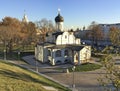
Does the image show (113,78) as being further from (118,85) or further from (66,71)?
(66,71)

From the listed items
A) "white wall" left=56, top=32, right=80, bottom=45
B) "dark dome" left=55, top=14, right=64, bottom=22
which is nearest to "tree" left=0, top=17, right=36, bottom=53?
"dark dome" left=55, top=14, right=64, bottom=22

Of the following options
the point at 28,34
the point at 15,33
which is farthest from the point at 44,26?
the point at 15,33

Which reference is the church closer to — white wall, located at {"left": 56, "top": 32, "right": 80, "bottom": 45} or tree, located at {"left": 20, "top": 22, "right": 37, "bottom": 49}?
white wall, located at {"left": 56, "top": 32, "right": 80, "bottom": 45}

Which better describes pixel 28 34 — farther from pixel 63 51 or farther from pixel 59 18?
pixel 63 51

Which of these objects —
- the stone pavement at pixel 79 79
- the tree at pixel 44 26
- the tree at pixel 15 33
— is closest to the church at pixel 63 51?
the stone pavement at pixel 79 79

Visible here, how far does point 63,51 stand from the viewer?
45.2 meters

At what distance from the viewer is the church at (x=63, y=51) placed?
43875 mm

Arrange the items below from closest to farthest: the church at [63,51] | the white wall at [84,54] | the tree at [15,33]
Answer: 1. the white wall at [84,54]
2. the church at [63,51]
3. the tree at [15,33]

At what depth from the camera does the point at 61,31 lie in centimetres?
5022

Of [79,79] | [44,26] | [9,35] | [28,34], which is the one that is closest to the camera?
[79,79]

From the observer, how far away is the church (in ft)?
144

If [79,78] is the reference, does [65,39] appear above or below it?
above

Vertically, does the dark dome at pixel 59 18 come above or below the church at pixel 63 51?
above

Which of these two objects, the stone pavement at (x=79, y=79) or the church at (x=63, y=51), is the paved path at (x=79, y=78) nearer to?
the stone pavement at (x=79, y=79)
